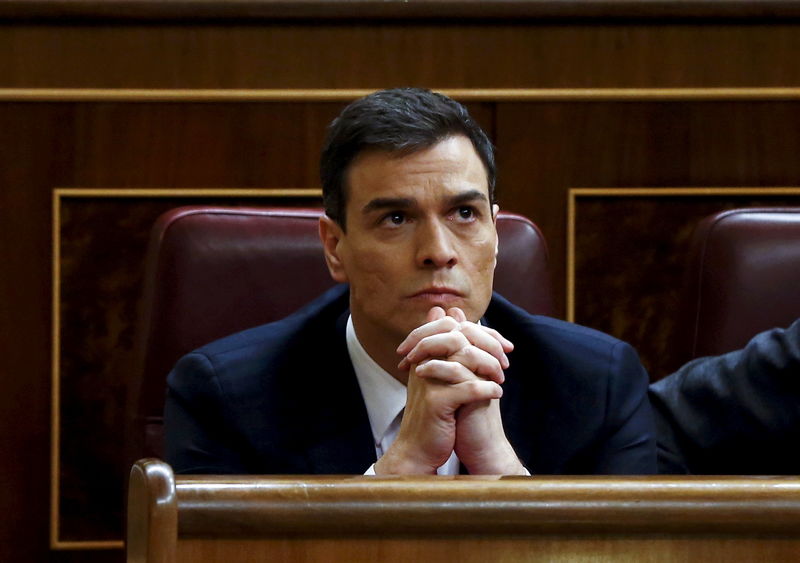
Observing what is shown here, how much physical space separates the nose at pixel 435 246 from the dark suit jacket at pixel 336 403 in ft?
0.32

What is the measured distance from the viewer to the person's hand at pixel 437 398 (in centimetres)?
89

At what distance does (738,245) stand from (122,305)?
59 cm

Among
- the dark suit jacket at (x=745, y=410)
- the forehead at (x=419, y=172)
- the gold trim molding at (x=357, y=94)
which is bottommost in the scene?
the dark suit jacket at (x=745, y=410)

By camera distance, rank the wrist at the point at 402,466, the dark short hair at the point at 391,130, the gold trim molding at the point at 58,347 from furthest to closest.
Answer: the gold trim molding at the point at 58,347
the dark short hair at the point at 391,130
the wrist at the point at 402,466

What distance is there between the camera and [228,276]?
1.05 meters

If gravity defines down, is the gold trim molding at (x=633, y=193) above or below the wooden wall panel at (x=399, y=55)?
below

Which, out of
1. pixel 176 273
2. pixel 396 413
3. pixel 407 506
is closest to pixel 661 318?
pixel 396 413

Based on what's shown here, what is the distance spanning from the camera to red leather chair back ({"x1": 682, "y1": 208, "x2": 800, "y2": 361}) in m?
1.07

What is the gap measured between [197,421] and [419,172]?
249 mm

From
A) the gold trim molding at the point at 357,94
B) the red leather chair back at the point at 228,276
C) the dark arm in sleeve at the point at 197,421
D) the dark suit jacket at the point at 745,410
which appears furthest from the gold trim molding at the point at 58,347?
the dark suit jacket at the point at 745,410

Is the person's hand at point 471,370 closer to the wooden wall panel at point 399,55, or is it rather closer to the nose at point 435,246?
the nose at point 435,246

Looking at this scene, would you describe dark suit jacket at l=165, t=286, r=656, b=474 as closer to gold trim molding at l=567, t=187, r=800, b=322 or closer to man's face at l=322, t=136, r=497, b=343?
man's face at l=322, t=136, r=497, b=343

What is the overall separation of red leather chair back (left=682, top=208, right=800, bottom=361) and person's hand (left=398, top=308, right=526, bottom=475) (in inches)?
9.9

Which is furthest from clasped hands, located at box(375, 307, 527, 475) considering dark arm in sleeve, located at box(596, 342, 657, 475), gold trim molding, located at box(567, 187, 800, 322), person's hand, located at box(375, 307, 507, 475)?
gold trim molding, located at box(567, 187, 800, 322)
